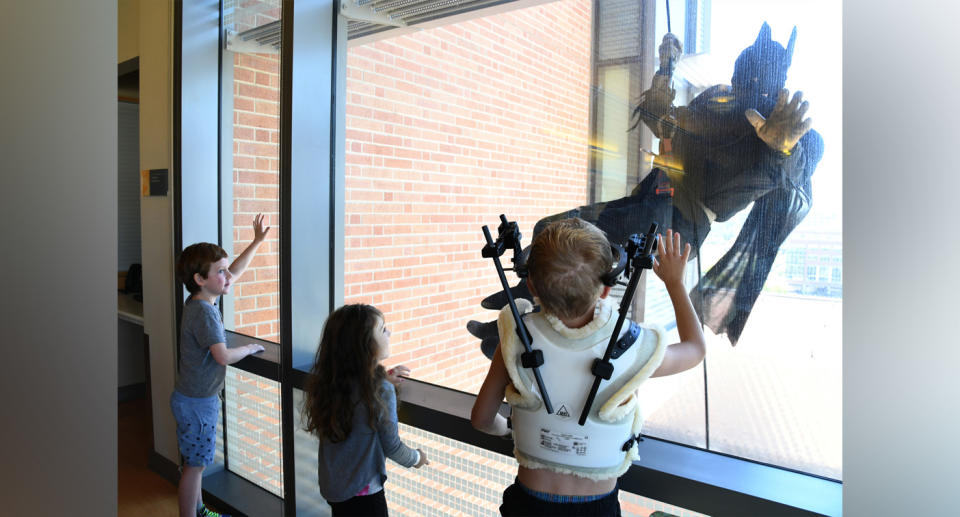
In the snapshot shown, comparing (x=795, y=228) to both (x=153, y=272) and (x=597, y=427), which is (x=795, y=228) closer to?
(x=597, y=427)

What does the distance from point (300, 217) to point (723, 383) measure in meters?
1.59

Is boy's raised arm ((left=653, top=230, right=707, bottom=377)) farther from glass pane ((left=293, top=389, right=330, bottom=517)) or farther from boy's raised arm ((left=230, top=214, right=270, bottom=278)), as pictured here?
boy's raised arm ((left=230, top=214, right=270, bottom=278))

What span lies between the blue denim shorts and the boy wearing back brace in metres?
1.71

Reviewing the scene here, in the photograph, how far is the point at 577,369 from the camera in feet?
3.90

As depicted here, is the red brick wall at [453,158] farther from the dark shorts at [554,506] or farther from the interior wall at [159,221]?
the interior wall at [159,221]

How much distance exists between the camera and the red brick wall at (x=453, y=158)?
1764 millimetres

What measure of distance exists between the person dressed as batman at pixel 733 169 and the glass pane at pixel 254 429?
1818mm

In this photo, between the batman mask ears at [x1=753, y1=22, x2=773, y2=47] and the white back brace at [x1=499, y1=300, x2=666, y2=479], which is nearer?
the white back brace at [x1=499, y1=300, x2=666, y2=479]

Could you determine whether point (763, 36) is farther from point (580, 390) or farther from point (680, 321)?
point (580, 390)

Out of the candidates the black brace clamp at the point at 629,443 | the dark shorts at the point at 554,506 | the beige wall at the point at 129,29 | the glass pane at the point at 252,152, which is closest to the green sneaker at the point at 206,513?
the glass pane at the point at 252,152

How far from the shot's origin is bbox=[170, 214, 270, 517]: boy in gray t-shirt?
7.92 feet

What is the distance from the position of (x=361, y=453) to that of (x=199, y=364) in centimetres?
115
